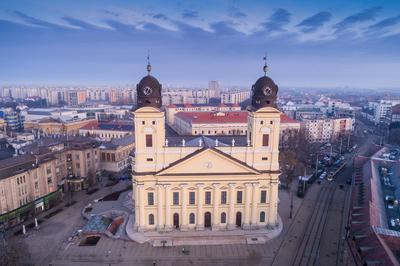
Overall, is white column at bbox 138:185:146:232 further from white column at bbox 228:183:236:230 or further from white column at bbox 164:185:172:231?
white column at bbox 228:183:236:230

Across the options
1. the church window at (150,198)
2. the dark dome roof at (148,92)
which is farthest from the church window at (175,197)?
the dark dome roof at (148,92)

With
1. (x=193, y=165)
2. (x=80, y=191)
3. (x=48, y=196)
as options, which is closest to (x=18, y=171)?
(x=48, y=196)

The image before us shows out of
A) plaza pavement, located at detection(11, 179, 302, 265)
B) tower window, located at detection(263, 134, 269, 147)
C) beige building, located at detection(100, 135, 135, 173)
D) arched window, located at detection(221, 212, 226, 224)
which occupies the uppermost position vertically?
tower window, located at detection(263, 134, 269, 147)

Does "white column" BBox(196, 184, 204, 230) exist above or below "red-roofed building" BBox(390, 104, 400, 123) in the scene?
below

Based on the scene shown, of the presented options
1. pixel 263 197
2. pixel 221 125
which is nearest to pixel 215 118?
pixel 221 125

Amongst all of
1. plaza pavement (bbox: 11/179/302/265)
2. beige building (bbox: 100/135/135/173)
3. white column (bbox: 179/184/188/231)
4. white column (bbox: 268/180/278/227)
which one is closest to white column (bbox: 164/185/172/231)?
white column (bbox: 179/184/188/231)

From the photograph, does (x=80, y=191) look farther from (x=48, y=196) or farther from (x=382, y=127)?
(x=382, y=127)

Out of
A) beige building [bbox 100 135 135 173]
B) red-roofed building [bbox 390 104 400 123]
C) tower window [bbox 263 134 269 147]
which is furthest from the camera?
red-roofed building [bbox 390 104 400 123]
